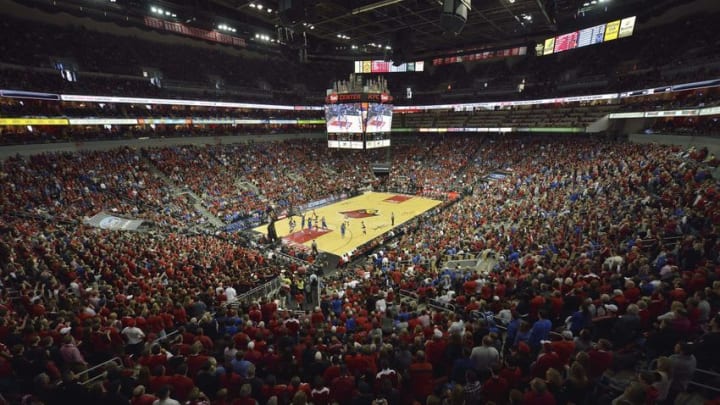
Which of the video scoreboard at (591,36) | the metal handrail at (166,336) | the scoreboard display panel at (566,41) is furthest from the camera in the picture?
the scoreboard display panel at (566,41)

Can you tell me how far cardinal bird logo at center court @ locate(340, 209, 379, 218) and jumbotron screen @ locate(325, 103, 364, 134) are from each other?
7667 mm

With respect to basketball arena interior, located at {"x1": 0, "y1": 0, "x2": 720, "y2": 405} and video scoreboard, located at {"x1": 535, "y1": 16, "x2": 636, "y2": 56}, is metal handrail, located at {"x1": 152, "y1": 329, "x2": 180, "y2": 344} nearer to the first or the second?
basketball arena interior, located at {"x1": 0, "y1": 0, "x2": 720, "y2": 405}

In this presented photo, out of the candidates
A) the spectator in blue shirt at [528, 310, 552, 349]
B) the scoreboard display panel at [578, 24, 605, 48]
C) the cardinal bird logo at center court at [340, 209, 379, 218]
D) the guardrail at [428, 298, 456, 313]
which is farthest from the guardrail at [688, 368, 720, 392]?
the scoreboard display panel at [578, 24, 605, 48]

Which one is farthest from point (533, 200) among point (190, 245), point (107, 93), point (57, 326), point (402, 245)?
point (107, 93)

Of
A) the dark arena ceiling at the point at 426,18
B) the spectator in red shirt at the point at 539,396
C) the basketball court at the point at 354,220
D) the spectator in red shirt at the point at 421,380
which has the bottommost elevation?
the basketball court at the point at 354,220

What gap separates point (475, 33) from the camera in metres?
26.8

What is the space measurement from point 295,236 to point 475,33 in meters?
21.8

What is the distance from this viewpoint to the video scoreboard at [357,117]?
99.3 feet

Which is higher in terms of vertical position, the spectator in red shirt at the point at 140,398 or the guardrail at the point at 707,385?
the guardrail at the point at 707,385

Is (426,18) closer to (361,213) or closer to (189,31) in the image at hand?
(361,213)

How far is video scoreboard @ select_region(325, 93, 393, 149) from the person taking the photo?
3027 cm

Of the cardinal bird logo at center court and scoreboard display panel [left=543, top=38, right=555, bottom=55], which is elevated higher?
scoreboard display panel [left=543, top=38, right=555, bottom=55]

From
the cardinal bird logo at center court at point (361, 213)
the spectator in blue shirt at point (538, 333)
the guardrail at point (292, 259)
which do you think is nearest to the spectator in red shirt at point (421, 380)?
the spectator in blue shirt at point (538, 333)

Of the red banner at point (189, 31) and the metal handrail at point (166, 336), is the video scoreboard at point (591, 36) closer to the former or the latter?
the red banner at point (189, 31)
